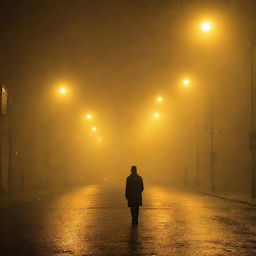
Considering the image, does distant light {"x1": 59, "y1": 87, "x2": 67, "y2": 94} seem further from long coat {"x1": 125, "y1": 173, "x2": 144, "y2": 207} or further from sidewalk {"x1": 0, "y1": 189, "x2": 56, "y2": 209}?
long coat {"x1": 125, "y1": 173, "x2": 144, "y2": 207}

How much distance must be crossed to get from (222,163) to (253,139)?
26.4 m

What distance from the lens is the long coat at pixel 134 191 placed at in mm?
17641

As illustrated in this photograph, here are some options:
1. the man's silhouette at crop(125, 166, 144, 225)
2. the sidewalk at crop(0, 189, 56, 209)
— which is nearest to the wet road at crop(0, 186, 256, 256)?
the man's silhouette at crop(125, 166, 144, 225)

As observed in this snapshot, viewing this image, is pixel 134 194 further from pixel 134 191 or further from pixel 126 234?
pixel 126 234

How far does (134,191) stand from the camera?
58.0ft

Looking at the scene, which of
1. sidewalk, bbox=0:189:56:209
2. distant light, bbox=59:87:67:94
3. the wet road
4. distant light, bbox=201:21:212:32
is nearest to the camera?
the wet road

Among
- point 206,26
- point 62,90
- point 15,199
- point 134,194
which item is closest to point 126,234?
point 134,194

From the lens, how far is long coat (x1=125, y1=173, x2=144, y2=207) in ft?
57.9

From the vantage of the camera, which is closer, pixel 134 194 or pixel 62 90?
pixel 134 194

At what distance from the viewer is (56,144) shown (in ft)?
246

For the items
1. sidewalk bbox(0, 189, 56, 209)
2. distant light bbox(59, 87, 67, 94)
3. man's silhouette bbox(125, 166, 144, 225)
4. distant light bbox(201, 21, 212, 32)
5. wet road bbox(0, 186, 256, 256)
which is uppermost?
distant light bbox(201, 21, 212, 32)

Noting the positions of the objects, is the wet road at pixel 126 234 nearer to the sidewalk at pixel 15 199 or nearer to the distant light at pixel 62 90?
the sidewalk at pixel 15 199

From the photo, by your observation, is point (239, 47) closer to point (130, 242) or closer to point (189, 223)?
point (189, 223)

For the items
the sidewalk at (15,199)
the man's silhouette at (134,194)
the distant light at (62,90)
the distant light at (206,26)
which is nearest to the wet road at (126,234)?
the man's silhouette at (134,194)
